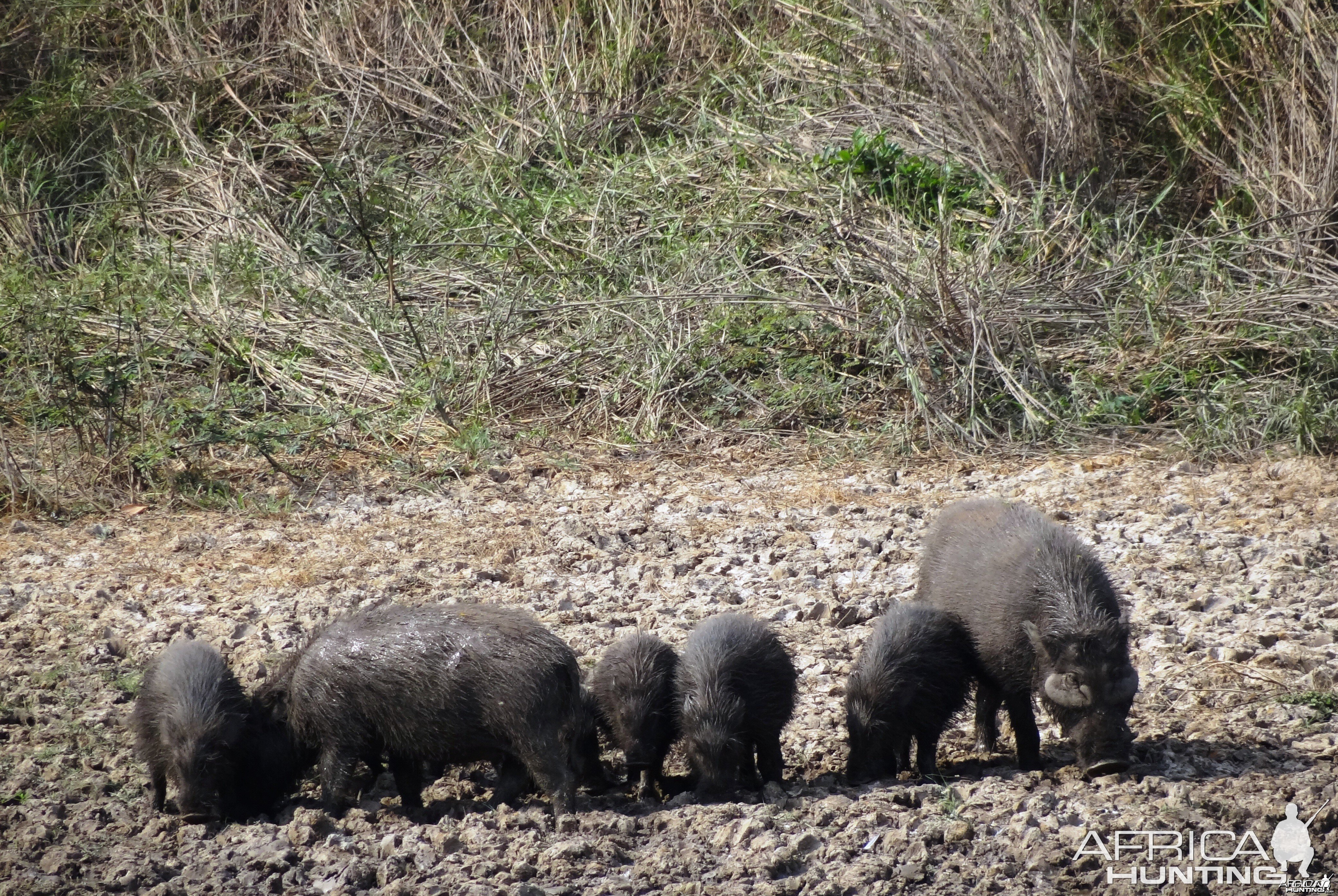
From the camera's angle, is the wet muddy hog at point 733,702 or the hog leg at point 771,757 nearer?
the wet muddy hog at point 733,702

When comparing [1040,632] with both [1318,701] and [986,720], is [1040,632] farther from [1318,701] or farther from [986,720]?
[1318,701]

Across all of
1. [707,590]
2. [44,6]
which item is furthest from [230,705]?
[44,6]

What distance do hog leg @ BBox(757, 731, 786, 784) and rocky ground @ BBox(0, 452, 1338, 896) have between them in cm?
7

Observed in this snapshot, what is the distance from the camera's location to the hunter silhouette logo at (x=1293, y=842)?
3.65 m

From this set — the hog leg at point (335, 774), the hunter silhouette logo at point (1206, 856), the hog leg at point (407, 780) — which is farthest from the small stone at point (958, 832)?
the hog leg at point (335, 774)

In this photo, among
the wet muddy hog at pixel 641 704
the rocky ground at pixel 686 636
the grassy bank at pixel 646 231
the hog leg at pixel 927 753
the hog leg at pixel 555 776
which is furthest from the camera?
the grassy bank at pixel 646 231

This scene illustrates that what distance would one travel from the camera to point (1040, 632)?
4137 millimetres

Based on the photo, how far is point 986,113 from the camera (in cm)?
907

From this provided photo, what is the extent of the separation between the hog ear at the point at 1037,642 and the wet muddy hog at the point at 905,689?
282mm

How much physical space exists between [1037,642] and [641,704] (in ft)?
4.11

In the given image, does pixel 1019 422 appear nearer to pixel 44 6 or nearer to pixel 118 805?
pixel 118 805

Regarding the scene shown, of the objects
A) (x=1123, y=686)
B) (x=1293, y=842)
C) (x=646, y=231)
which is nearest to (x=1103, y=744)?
(x=1123, y=686)

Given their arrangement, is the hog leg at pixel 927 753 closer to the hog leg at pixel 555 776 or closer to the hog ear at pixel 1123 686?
the hog ear at pixel 1123 686

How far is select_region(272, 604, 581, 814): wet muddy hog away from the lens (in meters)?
4.03
